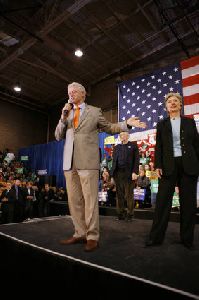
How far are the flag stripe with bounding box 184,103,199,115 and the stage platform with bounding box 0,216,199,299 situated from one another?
18.2 ft

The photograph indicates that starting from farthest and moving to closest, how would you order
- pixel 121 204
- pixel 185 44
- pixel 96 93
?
pixel 96 93, pixel 185 44, pixel 121 204

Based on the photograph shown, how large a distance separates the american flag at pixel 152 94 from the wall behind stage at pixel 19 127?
22.7 ft

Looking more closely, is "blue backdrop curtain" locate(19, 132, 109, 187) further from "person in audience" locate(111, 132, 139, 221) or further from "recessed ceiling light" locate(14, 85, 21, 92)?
"person in audience" locate(111, 132, 139, 221)

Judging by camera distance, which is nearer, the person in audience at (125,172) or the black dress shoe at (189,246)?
the black dress shoe at (189,246)

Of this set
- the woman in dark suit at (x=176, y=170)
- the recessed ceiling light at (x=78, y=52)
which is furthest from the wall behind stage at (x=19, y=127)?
the woman in dark suit at (x=176, y=170)

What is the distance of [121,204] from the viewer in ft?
13.4

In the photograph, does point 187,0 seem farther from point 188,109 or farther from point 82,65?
point 82,65

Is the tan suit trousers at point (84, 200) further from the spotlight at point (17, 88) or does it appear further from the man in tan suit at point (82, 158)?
the spotlight at point (17, 88)

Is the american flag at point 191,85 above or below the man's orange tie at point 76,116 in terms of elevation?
above

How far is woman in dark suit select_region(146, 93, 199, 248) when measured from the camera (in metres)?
2.03

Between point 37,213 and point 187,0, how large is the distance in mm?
9050

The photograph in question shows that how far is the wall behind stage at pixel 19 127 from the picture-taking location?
1294 cm

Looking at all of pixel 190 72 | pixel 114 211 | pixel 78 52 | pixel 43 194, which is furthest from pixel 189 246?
pixel 78 52

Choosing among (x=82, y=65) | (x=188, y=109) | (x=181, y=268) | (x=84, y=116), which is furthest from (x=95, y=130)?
(x=82, y=65)
